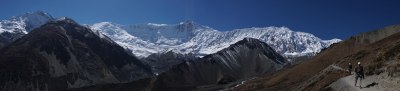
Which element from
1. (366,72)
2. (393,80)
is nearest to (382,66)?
(366,72)

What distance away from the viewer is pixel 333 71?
6234cm

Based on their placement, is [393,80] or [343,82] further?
[343,82]

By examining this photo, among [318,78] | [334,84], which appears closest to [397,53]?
[334,84]

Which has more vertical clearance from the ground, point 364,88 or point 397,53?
point 397,53

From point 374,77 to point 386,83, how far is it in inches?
173

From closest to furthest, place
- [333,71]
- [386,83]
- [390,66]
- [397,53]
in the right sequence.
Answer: [386,83], [390,66], [397,53], [333,71]

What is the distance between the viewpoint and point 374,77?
4828 centimetres

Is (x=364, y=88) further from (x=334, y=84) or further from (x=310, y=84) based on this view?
(x=310, y=84)

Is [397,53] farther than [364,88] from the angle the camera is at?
Yes

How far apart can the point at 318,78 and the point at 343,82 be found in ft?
42.8

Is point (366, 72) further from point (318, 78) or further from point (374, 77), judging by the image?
point (318, 78)

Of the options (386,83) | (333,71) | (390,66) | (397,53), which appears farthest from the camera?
(333,71)

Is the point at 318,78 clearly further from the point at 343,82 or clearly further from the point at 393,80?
the point at 393,80

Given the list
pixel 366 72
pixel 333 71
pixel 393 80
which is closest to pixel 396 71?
pixel 393 80
